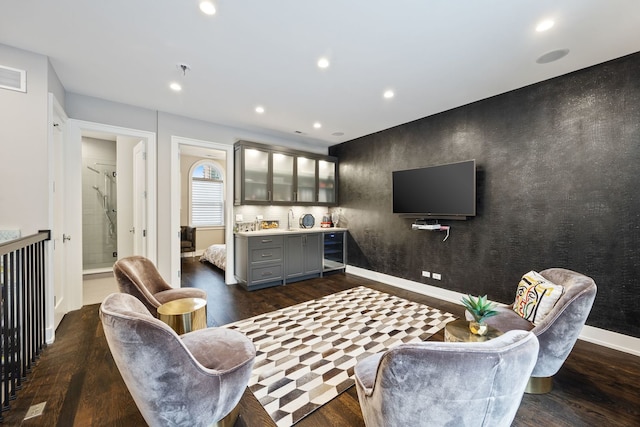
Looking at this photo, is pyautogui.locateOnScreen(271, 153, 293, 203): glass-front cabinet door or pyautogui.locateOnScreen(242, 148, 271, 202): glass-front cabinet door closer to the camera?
pyautogui.locateOnScreen(242, 148, 271, 202): glass-front cabinet door

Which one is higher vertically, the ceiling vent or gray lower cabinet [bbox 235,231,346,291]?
the ceiling vent

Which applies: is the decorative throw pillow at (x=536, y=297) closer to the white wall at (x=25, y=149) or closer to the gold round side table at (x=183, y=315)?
the gold round side table at (x=183, y=315)

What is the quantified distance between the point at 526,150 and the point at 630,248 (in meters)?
1.35

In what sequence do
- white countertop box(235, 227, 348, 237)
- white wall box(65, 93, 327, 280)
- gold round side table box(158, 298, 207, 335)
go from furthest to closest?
white countertop box(235, 227, 348, 237) → white wall box(65, 93, 327, 280) → gold round side table box(158, 298, 207, 335)

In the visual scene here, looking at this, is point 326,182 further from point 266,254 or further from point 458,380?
point 458,380

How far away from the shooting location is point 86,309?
3.43 meters

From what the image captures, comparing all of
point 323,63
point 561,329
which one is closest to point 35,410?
point 323,63

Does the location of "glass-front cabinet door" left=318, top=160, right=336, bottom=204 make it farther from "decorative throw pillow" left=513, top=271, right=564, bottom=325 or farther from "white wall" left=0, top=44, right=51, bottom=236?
"white wall" left=0, top=44, right=51, bottom=236

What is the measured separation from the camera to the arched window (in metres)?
7.49

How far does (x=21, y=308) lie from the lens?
6.85 ft

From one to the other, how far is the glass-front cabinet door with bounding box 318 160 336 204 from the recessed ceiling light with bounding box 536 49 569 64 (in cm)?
368

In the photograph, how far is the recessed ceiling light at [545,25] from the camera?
198 cm

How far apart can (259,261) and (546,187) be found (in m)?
4.00

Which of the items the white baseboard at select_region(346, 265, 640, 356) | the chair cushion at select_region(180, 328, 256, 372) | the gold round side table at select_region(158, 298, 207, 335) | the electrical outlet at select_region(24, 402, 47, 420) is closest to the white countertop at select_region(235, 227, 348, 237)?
the white baseboard at select_region(346, 265, 640, 356)
